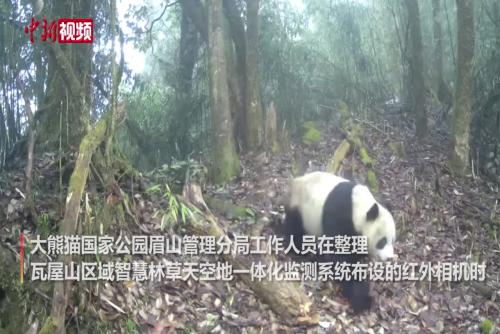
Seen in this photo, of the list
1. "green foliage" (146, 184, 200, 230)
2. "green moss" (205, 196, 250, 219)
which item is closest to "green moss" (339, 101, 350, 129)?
"green moss" (205, 196, 250, 219)

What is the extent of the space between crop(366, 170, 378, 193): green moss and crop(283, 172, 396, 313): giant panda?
1492 millimetres

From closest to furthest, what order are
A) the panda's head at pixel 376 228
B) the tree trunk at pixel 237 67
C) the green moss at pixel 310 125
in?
the panda's head at pixel 376 228 → the tree trunk at pixel 237 67 → the green moss at pixel 310 125

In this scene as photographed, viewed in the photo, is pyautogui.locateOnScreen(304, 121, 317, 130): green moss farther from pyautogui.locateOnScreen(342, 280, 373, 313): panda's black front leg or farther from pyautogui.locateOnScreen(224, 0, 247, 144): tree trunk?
pyautogui.locateOnScreen(342, 280, 373, 313): panda's black front leg

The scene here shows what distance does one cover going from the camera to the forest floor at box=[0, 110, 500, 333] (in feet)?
13.9

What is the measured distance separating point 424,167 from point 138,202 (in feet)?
14.1

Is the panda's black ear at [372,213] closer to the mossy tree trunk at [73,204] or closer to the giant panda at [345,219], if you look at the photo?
the giant panda at [345,219]

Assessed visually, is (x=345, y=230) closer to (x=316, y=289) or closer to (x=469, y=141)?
(x=316, y=289)

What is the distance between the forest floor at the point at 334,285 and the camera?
425 centimetres

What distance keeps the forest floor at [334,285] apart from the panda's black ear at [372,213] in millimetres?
668

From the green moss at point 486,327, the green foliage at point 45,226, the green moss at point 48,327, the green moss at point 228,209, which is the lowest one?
the green moss at point 486,327

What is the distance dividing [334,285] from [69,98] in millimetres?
3063

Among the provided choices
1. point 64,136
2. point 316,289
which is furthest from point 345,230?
point 64,136

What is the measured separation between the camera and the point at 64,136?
18.0 ft

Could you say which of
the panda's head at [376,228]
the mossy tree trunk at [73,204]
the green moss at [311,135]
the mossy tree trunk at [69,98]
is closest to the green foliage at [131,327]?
the mossy tree trunk at [73,204]
